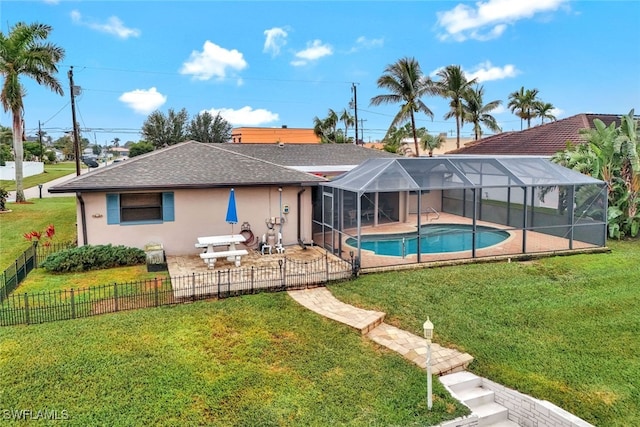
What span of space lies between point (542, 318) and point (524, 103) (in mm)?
45791

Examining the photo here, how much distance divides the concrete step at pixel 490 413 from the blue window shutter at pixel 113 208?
1162 centimetres

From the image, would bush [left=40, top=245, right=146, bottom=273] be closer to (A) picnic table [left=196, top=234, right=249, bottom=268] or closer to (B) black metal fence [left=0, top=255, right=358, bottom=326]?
(B) black metal fence [left=0, top=255, right=358, bottom=326]

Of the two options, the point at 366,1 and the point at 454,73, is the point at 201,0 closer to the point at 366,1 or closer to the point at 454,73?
the point at 366,1

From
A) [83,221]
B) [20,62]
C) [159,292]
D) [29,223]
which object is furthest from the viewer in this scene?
[20,62]

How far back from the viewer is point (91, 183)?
1275cm

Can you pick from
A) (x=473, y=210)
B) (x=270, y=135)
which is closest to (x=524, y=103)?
(x=270, y=135)

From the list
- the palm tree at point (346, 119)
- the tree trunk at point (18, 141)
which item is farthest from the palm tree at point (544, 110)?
the tree trunk at point (18, 141)

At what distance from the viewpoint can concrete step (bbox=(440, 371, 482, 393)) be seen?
653 centimetres

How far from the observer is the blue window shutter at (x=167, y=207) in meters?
13.8

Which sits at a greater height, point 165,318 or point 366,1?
point 366,1

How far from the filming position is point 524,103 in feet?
158

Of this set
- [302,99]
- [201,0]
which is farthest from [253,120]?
[201,0]

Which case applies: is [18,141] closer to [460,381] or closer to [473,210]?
[473,210]

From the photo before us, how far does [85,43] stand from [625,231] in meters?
30.4
